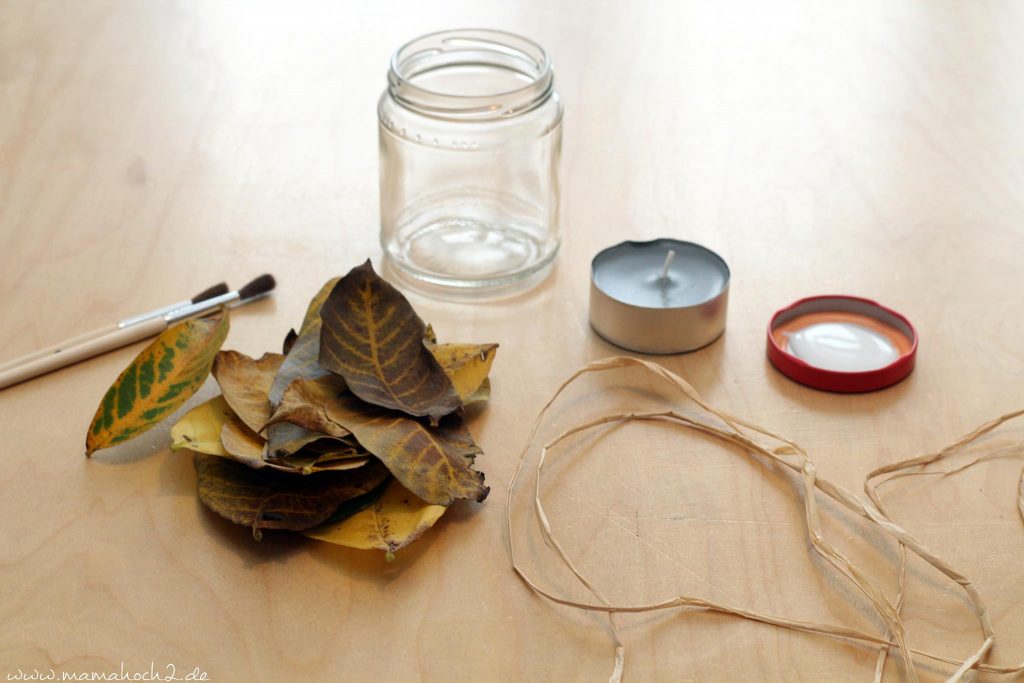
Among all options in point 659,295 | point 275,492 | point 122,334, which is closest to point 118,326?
point 122,334

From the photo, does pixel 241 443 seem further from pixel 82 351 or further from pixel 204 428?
pixel 82 351

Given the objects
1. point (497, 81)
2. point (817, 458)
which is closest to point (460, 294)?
point (497, 81)

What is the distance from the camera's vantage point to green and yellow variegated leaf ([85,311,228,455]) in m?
0.66

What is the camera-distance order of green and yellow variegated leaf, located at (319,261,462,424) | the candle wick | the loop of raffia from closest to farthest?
the loop of raffia
green and yellow variegated leaf, located at (319,261,462,424)
the candle wick

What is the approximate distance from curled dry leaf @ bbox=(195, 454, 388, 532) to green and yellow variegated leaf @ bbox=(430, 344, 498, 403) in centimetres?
9

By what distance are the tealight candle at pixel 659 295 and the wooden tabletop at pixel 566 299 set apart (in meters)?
0.02

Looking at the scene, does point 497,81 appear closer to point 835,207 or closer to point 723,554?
point 835,207

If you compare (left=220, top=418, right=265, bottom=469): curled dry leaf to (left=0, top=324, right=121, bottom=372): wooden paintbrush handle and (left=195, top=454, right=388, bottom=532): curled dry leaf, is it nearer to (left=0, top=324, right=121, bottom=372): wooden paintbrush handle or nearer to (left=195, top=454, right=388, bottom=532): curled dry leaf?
(left=195, top=454, right=388, bottom=532): curled dry leaf

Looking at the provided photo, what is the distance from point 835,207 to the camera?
3.06 ft

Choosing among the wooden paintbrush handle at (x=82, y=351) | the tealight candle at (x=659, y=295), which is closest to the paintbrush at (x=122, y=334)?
the wooden paintbrush handle at (x=82, y=351)

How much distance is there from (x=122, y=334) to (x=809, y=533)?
461mm

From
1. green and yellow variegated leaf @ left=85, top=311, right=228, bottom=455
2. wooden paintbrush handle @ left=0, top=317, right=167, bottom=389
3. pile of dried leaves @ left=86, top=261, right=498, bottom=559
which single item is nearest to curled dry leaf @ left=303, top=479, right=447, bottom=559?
pile of dried leaves @ left=86, top=261, right=498, bottom=559

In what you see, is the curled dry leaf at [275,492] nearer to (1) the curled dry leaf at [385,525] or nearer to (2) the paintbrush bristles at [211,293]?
(1) the curled dry leaf at [385,525]

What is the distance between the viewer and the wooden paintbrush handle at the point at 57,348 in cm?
75
